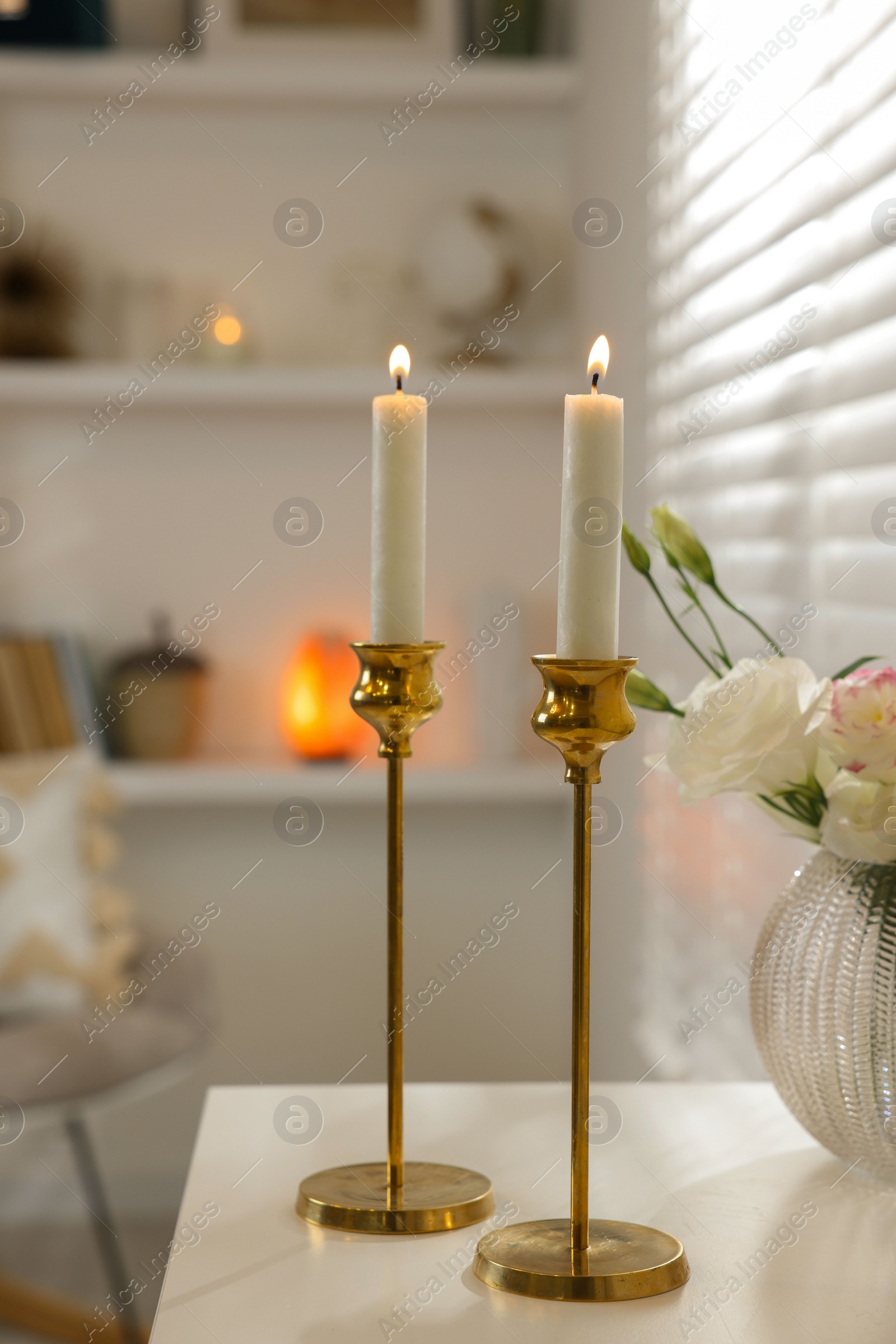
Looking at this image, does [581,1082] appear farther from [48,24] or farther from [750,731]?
[48,24]

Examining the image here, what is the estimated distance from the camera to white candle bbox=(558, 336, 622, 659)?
0.56 meters

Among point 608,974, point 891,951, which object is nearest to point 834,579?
point 891,951

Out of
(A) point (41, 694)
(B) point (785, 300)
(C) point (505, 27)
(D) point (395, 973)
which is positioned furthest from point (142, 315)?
(D) point (395, 973)

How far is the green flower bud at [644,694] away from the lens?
772mm

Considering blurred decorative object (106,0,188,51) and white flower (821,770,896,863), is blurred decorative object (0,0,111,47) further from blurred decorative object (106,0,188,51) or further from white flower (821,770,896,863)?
white flower (821,770,896,863)

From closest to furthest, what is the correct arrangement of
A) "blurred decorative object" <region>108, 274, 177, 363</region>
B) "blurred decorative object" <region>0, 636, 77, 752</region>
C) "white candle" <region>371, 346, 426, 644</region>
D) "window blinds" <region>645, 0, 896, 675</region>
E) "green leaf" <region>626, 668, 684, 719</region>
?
1. "white candle" <region>371, 346, 426, 644</region>
2. "green leaf" <region>626, 668, 684, 719</region>
3. "window blinds" <region>645, 0, 896, 675</region>
4. "blurred decorative object" <region>0, 636, 77, 752</region>
5. "blurred decorative object" <region>108, 274, 177, 363</region>

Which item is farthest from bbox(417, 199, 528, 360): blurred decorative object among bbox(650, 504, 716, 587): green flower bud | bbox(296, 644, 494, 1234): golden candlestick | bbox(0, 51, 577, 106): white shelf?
bbox(296, 644, 494, 1234): golden candlestick

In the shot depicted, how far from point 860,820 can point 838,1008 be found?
98 mm

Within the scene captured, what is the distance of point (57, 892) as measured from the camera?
1.91m

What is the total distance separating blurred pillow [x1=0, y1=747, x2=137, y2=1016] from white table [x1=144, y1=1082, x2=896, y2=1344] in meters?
1.09

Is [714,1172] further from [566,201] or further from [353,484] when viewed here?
[566,201]

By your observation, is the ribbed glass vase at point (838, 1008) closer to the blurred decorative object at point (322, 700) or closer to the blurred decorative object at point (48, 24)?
the blurred decorative object at point (322, 700)

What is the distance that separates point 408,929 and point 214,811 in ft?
1.33

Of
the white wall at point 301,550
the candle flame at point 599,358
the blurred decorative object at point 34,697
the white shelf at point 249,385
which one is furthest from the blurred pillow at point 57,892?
the candle flame at point 599,358
